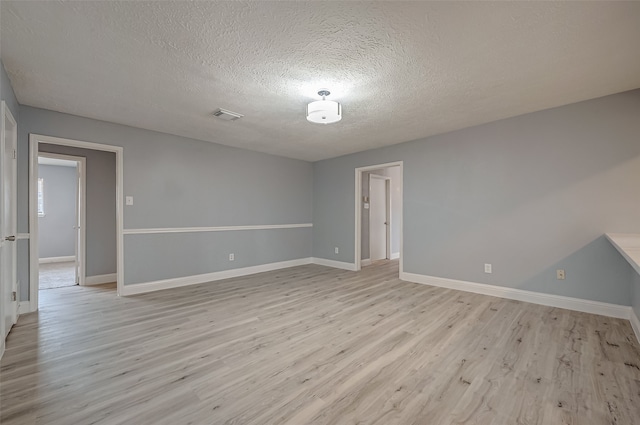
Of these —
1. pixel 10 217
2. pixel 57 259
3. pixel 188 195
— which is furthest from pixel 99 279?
pixel 57 259

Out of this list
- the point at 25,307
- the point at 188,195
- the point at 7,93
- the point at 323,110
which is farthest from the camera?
the point at 188,195

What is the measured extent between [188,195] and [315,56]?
→ 329cm

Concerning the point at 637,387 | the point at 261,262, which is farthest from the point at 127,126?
the point at 637,387

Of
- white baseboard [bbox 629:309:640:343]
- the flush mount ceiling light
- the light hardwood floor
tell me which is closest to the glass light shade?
the flush mount ceiling light

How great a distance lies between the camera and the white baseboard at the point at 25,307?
309cm

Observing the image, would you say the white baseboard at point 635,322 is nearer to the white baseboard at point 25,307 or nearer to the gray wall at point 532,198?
the gray wall at point 532,198

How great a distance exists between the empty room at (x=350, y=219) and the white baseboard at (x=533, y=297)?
0.02 metres

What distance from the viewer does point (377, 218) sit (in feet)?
21.8

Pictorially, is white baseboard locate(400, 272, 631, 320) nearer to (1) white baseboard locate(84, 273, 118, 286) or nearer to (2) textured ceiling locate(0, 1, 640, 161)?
(2) textured ceiling locate(0, 1, 640, 161)

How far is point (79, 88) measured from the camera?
8.93ft

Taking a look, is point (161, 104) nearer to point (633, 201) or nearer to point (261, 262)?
point (261, 262)

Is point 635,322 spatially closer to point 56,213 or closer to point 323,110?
point 323,110

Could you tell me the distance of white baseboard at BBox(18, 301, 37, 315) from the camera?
309 cm

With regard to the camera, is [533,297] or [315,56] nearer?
[315,56]
